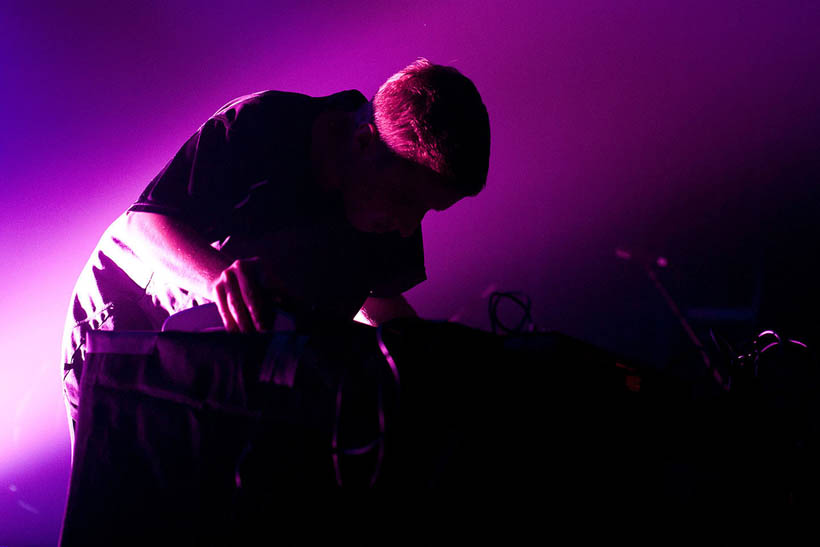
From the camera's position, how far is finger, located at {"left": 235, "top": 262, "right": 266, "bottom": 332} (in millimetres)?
632

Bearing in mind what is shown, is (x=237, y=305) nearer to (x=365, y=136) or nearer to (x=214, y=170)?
(x=214, y=170)

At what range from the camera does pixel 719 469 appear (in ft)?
2.69

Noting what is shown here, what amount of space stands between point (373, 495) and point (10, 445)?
6.98 feet

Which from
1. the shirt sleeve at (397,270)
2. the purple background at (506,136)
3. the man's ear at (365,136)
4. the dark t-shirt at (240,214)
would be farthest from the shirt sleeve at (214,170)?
the purple background at (506,136)

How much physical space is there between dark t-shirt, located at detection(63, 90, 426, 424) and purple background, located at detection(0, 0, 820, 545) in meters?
0.76

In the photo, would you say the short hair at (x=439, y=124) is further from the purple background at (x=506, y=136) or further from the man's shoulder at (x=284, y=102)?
the purple background at (x=506, y=136)

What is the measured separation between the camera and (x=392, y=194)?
1.21 m

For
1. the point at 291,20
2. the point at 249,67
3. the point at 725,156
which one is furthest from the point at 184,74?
the point at 725,156

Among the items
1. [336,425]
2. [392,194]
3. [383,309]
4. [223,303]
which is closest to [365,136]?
[392,194]

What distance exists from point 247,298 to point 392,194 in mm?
629

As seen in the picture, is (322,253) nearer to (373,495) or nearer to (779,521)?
(373,495)

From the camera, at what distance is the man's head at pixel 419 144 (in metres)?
1.09

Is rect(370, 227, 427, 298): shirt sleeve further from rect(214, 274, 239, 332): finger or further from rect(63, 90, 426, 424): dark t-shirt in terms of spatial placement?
rect(214, 274, 239, 332): finger

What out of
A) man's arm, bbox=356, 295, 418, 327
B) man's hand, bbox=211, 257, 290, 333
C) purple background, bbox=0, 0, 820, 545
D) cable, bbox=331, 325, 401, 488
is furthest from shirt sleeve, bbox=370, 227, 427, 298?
cable, bbox=331, 325, 401, 488
